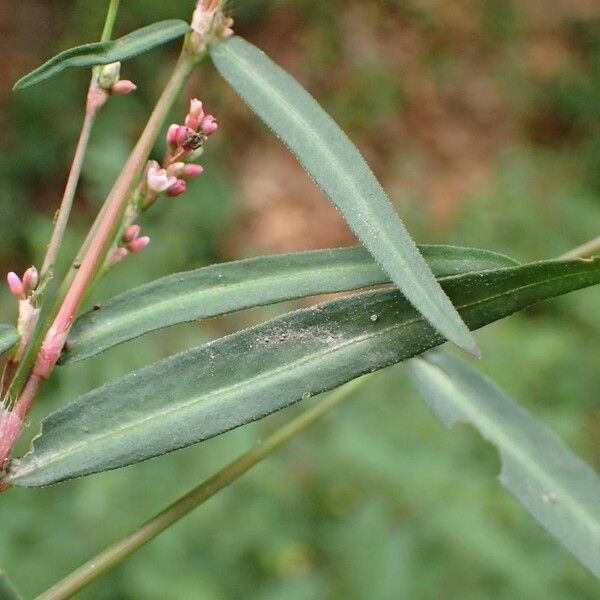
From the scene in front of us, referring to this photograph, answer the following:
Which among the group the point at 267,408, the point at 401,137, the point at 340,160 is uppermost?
the point at 340,160

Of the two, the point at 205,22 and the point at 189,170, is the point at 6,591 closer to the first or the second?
the point at 189,170

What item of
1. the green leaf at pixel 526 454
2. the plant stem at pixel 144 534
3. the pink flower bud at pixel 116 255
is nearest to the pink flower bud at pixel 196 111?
the pink flower bud at pixel 116 255

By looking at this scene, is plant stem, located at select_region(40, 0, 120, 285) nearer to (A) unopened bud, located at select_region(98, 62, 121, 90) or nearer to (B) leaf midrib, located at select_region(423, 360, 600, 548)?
(A) unopened bud, located at select_region(98, 62, 121, 90)

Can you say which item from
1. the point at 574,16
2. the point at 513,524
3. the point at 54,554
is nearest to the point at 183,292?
the point at 54,554

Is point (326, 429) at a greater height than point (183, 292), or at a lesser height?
lesser

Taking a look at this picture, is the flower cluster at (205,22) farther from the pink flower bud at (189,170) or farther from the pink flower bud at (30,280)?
the pink flower bud at (30,280)

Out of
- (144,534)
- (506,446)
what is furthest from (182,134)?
(506,446)

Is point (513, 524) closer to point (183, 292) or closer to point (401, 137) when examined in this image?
point (183, 292)
